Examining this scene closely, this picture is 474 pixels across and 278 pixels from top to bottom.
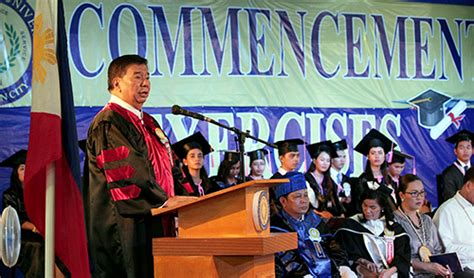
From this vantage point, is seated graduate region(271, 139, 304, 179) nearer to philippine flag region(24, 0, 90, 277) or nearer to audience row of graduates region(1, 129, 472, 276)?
audience row of graduates region(1, 129, 472, 276)

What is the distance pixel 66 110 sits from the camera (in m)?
3.65

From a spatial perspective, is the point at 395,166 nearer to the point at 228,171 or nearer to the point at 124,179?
the point at 228,171

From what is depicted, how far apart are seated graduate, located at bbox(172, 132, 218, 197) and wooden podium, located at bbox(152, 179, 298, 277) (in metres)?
4.17

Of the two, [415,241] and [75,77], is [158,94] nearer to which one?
[75,77]

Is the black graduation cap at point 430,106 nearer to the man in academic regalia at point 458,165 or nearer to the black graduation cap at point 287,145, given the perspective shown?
the man in academic regalia at point 458,165

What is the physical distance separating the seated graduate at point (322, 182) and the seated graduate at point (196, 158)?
114 cm

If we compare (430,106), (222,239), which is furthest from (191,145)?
(222,239)

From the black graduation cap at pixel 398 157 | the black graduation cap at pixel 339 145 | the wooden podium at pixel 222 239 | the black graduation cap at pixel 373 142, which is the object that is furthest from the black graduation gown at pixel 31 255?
the black graduation cap at pixel 398 157

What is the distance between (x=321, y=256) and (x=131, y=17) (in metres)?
3.33

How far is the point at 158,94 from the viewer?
8328mm

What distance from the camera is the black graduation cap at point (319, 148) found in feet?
29.1

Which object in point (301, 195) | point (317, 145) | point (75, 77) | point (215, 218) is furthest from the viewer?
point (317, 145)

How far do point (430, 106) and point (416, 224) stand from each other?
2.70 metres

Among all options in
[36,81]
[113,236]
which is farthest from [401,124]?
[36,81]
